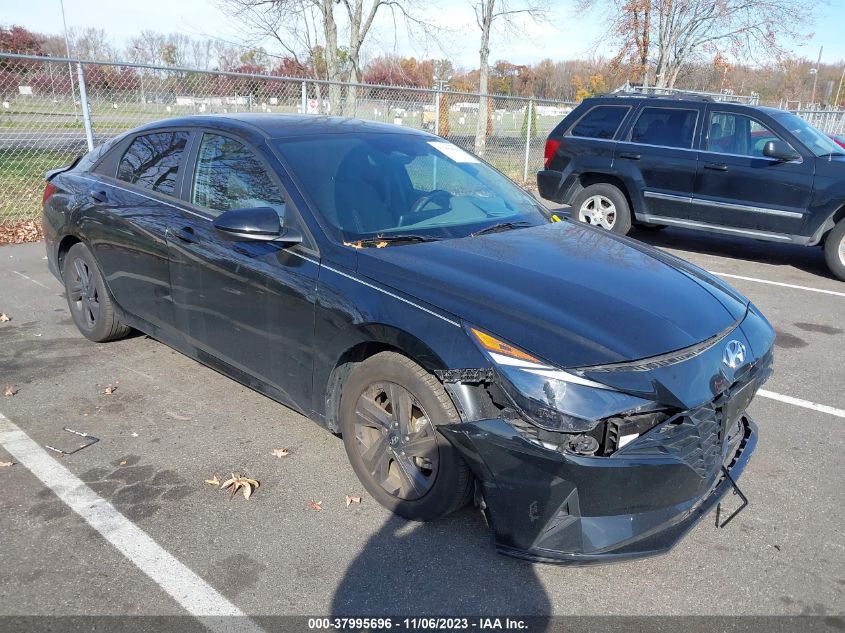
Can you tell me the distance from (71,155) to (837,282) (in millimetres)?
11114

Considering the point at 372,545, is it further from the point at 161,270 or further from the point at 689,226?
the point at 689,226

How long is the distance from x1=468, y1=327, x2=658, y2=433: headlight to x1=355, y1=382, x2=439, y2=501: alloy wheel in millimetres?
481

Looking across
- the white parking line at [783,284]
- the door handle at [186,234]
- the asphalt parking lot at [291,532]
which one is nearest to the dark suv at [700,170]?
the white parking line at [783,284]

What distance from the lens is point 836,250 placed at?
7645 millimetres

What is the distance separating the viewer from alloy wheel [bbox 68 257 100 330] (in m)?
4.88

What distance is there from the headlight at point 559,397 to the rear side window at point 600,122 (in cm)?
729

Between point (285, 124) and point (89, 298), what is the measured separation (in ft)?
7.11

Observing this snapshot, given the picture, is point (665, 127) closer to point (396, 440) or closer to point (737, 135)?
point (737, 135)

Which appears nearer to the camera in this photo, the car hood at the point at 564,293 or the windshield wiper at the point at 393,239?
the car hood at the point at 564,293

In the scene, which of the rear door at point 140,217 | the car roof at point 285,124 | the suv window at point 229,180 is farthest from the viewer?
the rear door at point 140,217

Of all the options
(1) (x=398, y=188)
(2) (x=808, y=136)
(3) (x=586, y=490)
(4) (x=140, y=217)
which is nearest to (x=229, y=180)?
(4) (x=140, y=217)

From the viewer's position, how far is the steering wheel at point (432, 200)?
3.62m

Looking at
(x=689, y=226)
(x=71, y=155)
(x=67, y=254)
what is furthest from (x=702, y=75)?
(x=67, y=254)

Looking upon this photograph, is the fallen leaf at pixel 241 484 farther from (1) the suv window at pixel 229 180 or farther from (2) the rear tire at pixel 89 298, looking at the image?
(2) the rear tire at pixel 89 298
